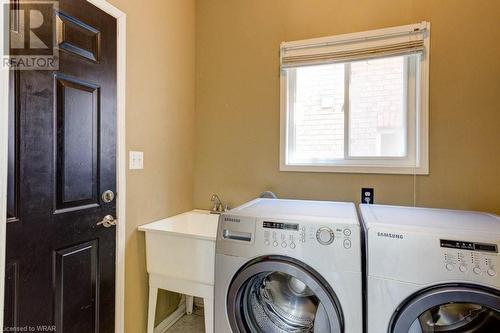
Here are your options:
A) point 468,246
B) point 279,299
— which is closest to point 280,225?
point 279,299

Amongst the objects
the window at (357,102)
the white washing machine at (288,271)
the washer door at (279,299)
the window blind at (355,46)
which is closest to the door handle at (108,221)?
the white washing machine at (288,271)

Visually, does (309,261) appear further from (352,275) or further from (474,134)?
(474,134)

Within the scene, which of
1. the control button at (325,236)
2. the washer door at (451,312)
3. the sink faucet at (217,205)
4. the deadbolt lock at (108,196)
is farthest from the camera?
the sink faucet at (217,205)

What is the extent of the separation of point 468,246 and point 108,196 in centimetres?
172

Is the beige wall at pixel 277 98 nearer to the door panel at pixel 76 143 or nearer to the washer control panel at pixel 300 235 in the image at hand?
the washer control panel at pixel 300 235

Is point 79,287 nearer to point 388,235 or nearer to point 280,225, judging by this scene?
point 280,225

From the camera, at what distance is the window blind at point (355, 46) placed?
5.67 feet

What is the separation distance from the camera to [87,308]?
4.46 ft

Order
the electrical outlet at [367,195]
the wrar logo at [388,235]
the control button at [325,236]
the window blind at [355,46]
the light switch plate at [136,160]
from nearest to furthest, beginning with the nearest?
the wrar logo at [388,235] < the control button at [325,236] < the light switch plate at [136,160] < the window blind at [355,46] < the electrical outlet at [367,195]

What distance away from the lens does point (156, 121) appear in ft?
6.07

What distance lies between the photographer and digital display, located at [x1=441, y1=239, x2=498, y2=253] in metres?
0.99

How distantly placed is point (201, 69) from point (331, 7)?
1.16m

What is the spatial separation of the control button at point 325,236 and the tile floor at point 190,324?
134 centimetres

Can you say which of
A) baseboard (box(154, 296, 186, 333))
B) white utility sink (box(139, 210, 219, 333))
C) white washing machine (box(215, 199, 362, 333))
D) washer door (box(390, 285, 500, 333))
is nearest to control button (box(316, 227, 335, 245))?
white washing machine (box(215, 199, 362, 333))
